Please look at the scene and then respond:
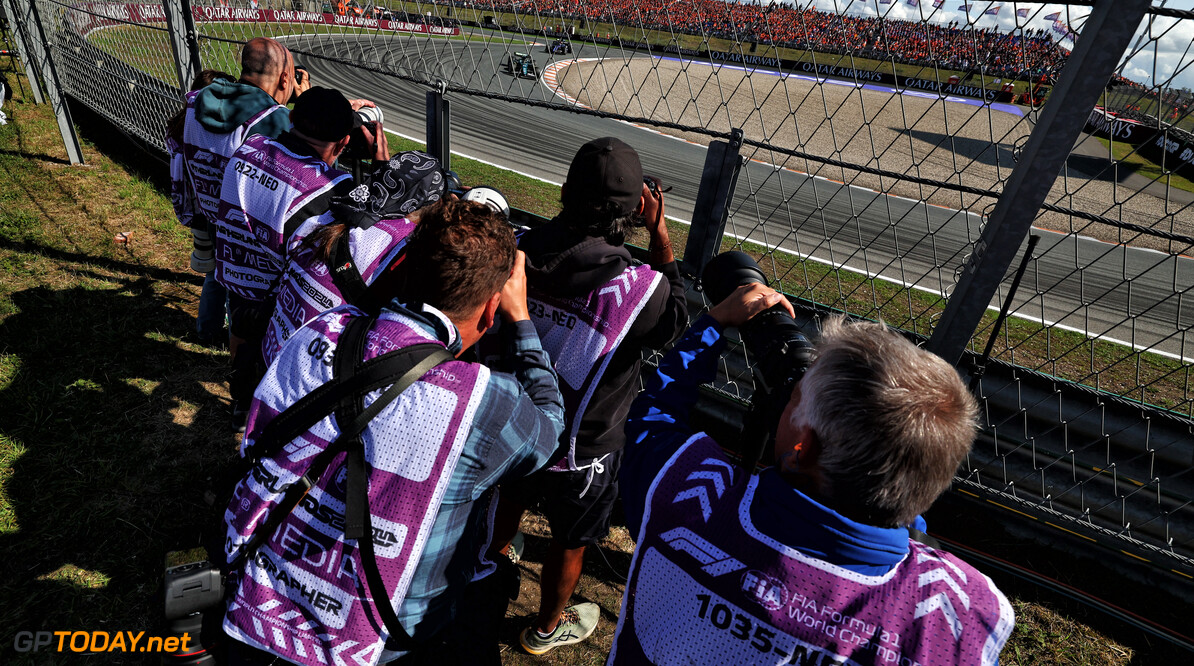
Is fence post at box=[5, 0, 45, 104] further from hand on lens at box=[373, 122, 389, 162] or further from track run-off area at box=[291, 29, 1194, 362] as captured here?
hand on lens at box=[373, 122, 389, 162]

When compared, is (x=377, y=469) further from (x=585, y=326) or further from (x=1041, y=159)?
(x=1041, y=159)

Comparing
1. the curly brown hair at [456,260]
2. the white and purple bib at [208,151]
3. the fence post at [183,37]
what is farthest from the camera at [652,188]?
the fence post at [183,37]

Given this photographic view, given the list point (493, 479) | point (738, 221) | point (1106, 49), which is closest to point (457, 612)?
point (493, 479)

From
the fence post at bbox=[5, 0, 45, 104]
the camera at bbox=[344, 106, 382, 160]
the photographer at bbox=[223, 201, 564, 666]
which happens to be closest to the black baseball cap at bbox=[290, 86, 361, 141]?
the camera at bbox=[344, 106, 382, 160]

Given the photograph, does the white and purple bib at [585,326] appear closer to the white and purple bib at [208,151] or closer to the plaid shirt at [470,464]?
the plaid shirt at [470,464]

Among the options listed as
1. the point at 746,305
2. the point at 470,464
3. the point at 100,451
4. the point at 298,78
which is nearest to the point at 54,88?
the point at 298,78

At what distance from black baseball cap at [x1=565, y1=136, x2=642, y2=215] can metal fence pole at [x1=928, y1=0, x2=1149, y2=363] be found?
3.45 ft

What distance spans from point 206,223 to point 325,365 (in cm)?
282

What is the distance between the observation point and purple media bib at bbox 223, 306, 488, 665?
1.22 metres

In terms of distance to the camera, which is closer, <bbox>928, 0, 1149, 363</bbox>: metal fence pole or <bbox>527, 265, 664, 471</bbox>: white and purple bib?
<bbox>928, 0, 1149, 363</bbox>: metal fence pole

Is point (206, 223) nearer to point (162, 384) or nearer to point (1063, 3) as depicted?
point (162, 384)

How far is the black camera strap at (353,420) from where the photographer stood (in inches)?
47.2

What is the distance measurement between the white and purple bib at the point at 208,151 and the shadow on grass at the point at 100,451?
1193 millimetres

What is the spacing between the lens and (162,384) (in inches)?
139
